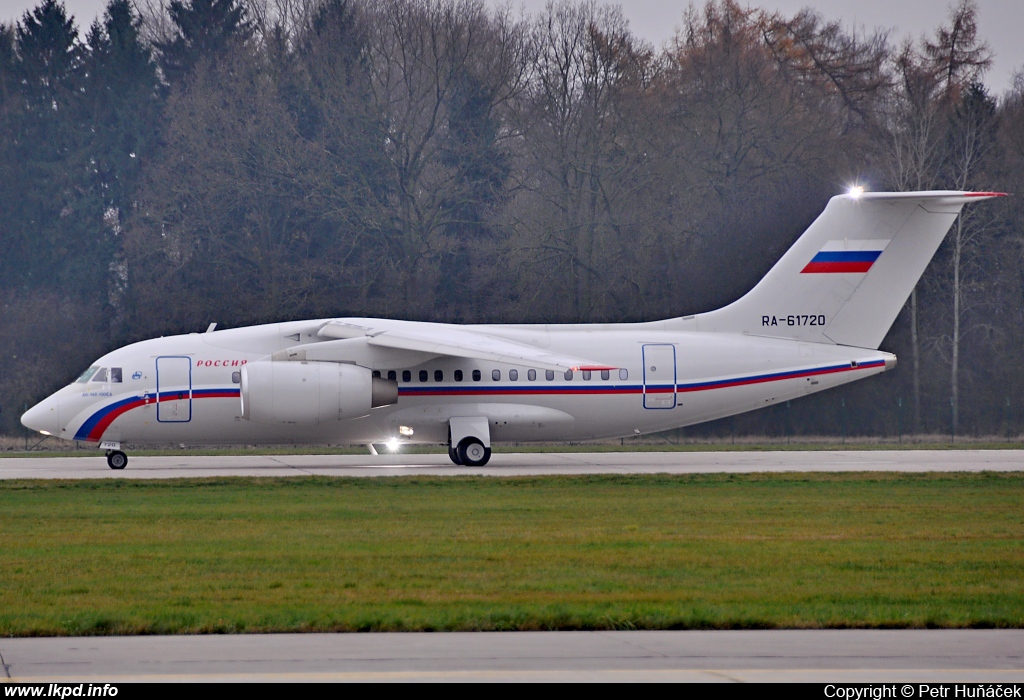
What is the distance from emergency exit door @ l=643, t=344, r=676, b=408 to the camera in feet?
88.1

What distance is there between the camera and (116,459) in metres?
26.6

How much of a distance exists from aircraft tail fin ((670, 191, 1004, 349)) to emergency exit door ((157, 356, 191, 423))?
39.3ft

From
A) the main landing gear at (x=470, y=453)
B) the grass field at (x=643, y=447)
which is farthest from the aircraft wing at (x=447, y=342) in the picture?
the grass field at (x=643, y=447)

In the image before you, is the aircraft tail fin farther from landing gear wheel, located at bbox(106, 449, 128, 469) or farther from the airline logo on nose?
landing gear wheel, located at bbox(106, 449, 128, 469)

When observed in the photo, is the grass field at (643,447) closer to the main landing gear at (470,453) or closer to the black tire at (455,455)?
the black tire at (455,455)

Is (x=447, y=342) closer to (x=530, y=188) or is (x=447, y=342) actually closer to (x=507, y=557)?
(x=507, y=557)

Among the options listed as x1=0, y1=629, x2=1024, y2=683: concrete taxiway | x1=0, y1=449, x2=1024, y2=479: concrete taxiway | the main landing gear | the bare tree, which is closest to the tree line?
the bare tree

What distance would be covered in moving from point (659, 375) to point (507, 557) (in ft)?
46.4

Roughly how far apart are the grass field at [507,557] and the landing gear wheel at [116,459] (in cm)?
490

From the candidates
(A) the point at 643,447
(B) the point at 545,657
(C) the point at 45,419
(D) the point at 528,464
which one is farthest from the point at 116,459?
(B) the point at 545,657

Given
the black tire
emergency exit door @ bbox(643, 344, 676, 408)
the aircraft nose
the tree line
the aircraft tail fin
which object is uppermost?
the tree line

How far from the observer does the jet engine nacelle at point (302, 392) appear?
24.9 meters

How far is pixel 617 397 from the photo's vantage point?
2684cm

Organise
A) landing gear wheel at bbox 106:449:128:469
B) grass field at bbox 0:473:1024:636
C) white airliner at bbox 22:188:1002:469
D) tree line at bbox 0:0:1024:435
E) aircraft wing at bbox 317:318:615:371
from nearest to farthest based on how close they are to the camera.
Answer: grass field at bbox 0:473:1024:636, aircraft wing at bbox 317:318:615:371, white airliner at bbox 22:188:1002:469, landing gear wheel at bbox 106:449:128:469, tree line at bbox 0:0:1024:435
